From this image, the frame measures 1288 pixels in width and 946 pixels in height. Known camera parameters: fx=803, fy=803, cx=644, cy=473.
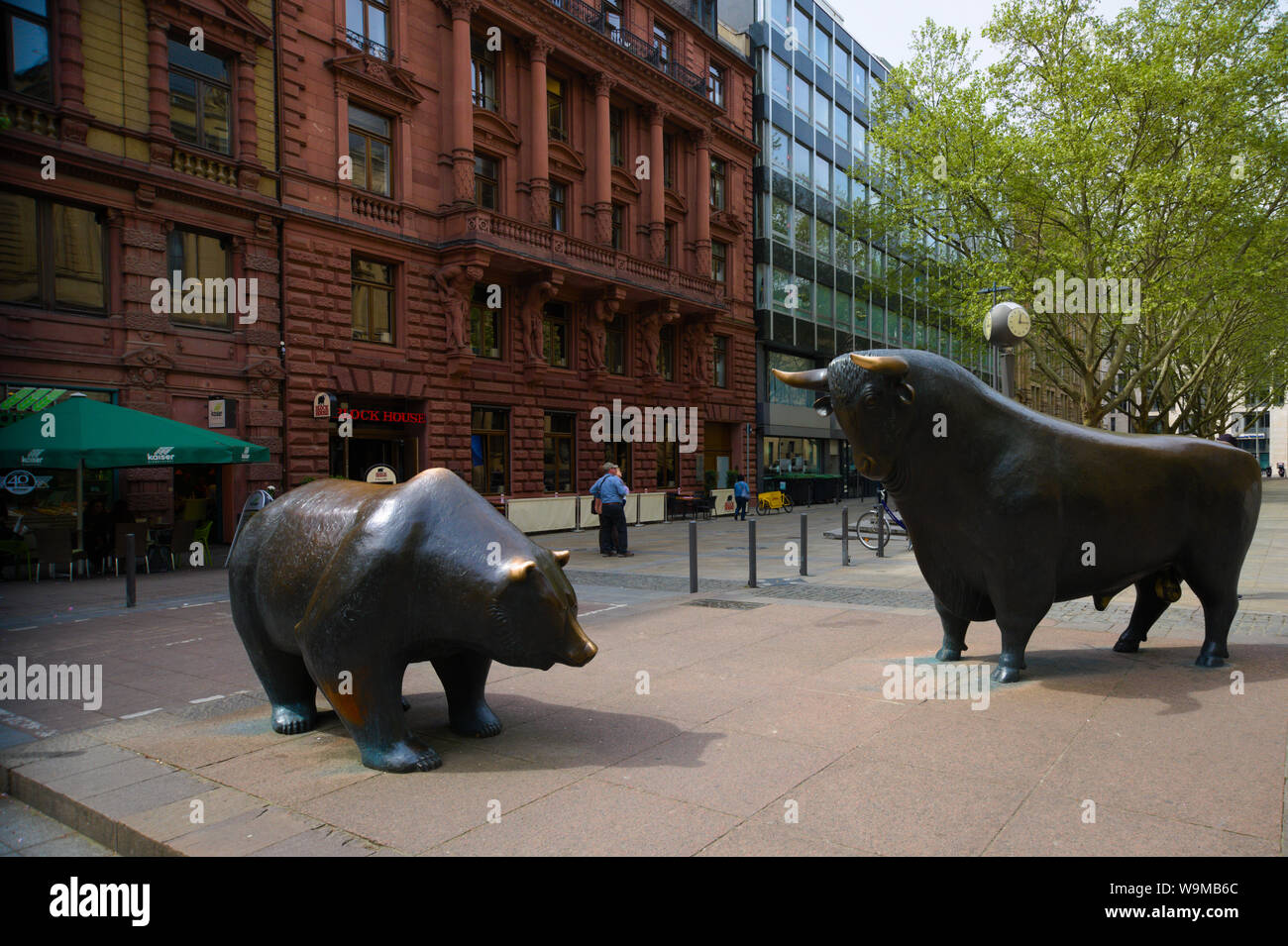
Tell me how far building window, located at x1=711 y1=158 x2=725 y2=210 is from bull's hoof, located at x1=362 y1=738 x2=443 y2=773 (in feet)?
108

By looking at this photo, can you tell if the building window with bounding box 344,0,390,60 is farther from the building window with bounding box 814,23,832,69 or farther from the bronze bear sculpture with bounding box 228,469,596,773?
the building window with bounding box 814,23,832,69

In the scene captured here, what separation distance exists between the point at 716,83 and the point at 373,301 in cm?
2127

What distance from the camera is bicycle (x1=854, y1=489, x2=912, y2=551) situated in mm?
15672

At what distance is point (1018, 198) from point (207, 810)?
25.6 meters

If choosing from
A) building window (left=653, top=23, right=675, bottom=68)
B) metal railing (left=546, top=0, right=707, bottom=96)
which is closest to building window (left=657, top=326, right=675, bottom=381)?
metal railing (left=546, top=0, right=707, bottom=96)

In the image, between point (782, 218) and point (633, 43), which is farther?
point (782, 218)

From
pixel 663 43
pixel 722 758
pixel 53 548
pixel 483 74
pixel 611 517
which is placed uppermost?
pixel 663 43

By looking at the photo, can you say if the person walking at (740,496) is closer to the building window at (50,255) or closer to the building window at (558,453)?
the building window at (558,453)

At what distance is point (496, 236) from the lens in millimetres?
22625

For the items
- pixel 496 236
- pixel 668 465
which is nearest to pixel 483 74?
pixel 496 236

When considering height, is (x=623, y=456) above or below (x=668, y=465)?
above

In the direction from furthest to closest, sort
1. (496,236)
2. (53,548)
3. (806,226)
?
1. (806,226)
2. (496,236)
3. (53,548)

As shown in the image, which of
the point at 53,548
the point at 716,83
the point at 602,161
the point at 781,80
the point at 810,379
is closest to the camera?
the point at 810,379

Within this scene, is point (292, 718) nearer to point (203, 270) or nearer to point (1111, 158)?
point (203, 270)
